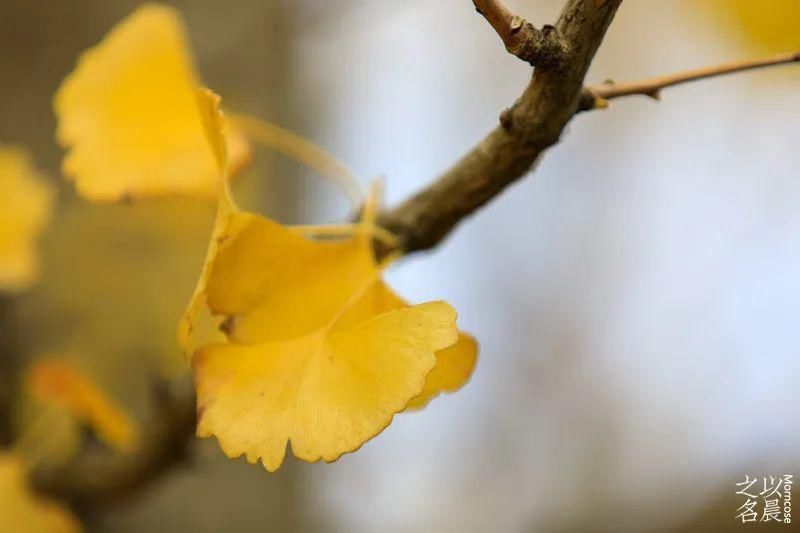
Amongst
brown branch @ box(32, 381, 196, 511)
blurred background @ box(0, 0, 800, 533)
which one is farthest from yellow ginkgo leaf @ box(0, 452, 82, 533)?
blurred background @ box(0, 0, 800, 533)

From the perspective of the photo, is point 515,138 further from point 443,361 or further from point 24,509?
point 24,509

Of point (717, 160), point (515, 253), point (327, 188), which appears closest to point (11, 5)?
point (327, 188)

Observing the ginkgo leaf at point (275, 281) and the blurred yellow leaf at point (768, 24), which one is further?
the blurred yellow leaf at point (768, 24)

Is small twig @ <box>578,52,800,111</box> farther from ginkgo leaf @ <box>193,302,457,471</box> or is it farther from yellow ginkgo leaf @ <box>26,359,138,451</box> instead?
yellow ginkgo leaf @ <box>26,359,138,451</box>

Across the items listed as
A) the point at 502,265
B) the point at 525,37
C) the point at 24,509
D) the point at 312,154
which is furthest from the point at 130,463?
the point at 502,265

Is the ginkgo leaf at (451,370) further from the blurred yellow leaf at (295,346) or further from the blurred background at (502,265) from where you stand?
the blurred background at (502,265)

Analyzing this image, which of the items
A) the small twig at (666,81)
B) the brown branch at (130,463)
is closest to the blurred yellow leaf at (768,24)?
the small twig at (666,81)
